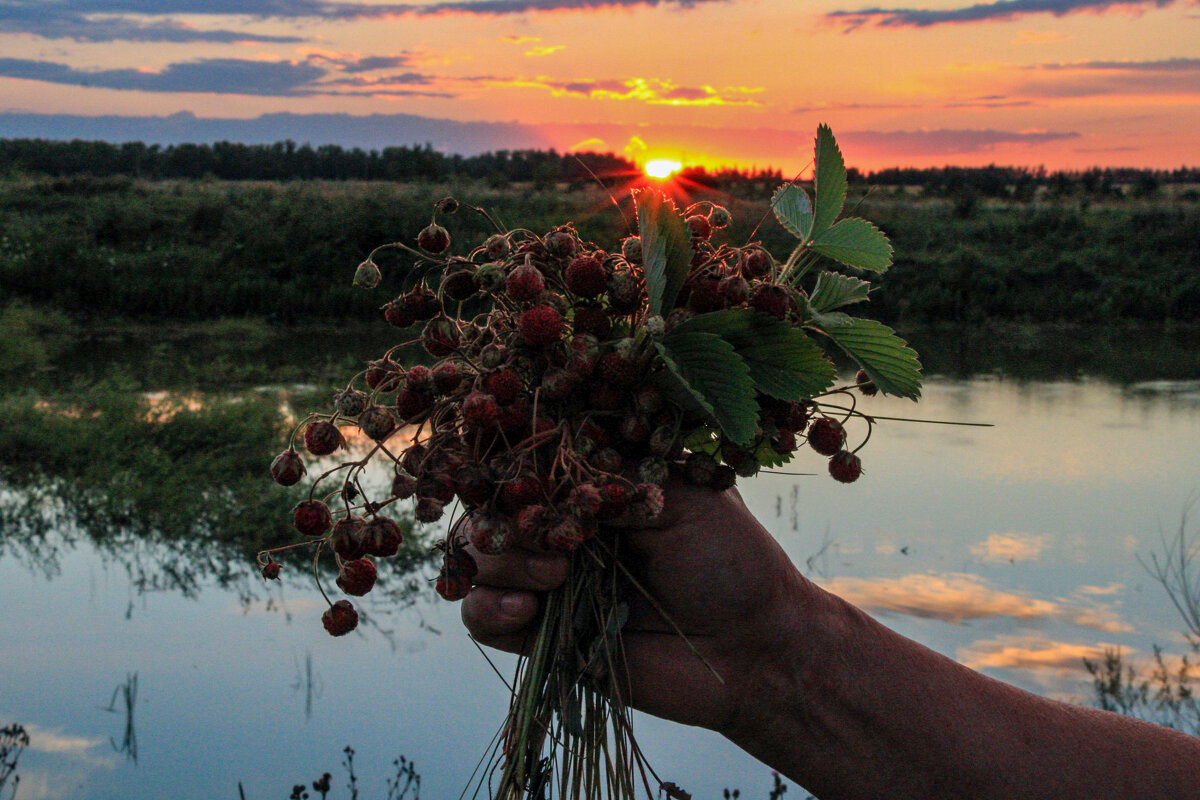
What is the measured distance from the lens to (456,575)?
105 cm

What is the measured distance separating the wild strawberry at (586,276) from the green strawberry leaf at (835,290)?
27 cm

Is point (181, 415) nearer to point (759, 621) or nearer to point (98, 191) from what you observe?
point (759, 621)

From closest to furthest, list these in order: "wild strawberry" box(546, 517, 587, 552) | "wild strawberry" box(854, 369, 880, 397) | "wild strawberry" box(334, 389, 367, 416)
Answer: "wild strawberry" box(546, 517, 587, 552), "wild strawberry" box(334, 389, 367, 416), "wild strawberry" box(854, 369, 880, 397)

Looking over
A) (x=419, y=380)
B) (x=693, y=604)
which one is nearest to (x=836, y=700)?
(x=693, y=604)

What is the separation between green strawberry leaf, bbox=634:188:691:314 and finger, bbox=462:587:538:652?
0.39 metres

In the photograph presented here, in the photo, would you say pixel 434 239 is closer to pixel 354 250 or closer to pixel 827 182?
pixel 827 182

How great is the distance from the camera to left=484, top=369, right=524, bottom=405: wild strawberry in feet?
3.18

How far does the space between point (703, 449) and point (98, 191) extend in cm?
1672

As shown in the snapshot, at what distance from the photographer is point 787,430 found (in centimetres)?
112

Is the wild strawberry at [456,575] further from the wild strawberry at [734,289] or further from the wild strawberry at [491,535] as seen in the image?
the wild strawberry at [734,289]

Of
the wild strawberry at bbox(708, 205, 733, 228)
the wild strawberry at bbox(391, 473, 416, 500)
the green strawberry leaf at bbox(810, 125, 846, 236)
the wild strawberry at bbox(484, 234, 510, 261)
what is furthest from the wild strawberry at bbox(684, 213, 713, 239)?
the wild strawberry at bbox(391, 473, 416, 500)

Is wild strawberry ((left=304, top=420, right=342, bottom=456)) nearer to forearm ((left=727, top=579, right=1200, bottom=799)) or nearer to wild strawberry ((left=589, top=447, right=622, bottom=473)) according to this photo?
wild strawberry ((left=589, top=447, right=622, bottom=473))

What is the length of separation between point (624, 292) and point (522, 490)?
0.79 ft

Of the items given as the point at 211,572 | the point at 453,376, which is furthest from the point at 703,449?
the point at 211,572
